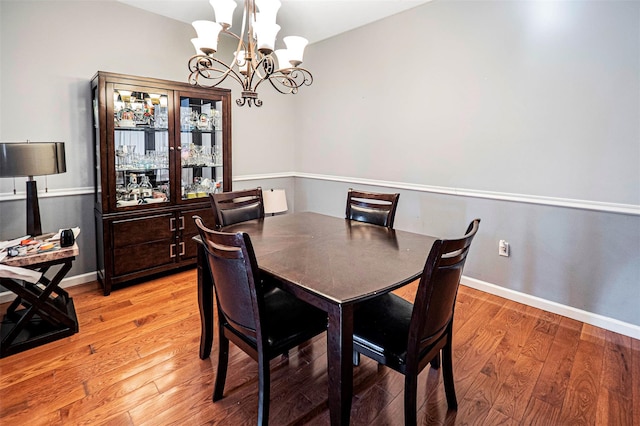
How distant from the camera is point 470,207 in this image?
3.05 meters

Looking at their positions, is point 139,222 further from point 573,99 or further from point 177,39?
point 573,99

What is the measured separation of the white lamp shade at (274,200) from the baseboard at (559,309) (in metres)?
2.15

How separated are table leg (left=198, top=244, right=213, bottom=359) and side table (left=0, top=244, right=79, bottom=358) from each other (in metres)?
0.98

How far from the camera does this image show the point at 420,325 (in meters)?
1.34

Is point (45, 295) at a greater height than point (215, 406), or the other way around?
point (45, 295)

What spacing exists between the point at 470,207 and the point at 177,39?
10.4ft

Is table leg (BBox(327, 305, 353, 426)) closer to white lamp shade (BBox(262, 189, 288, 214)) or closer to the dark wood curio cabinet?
the dark wood curio cabinet

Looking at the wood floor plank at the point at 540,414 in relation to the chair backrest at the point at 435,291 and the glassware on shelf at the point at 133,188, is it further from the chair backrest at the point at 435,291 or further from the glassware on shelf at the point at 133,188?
the glassware on shelf at the point at 133,188

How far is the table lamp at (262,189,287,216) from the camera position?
4.10 m

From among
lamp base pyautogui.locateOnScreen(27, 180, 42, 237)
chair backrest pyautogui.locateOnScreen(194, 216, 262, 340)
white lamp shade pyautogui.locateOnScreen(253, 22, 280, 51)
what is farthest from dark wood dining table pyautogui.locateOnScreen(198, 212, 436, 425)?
lamp base pyautogui.locateOnScreen(27, 180, 42, 237)

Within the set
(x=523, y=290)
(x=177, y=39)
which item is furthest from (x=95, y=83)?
(x=523, y=290)

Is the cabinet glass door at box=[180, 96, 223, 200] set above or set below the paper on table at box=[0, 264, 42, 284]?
above

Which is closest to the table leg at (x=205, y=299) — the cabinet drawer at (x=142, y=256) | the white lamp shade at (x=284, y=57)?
the white lamp shade at (x=284, y=57)

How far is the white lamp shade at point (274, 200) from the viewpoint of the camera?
4.10 metres
